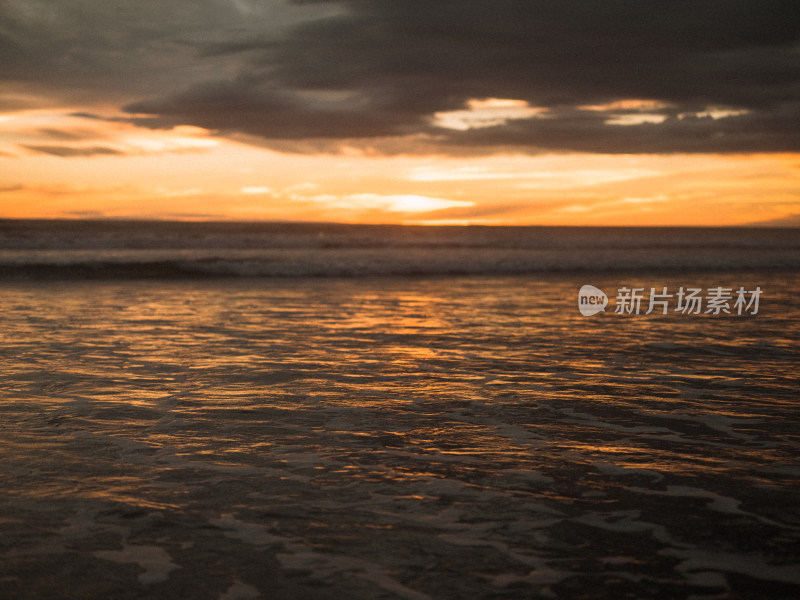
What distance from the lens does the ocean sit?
2.94 meters

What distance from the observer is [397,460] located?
4.27 m

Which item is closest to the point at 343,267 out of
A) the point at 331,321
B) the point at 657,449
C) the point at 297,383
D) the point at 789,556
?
the point at 331,321

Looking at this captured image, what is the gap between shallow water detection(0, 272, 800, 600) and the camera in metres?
2.93

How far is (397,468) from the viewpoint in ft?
13.5

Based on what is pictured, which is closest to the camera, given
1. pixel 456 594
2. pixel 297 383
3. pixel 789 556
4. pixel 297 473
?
pixel 456 594

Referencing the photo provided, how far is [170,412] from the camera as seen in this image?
17.5 feet

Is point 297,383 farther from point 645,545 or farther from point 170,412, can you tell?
point 645,545

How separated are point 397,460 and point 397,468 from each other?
0.49 ft

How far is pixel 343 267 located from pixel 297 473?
18.5m

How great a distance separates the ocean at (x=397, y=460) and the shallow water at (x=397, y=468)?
2cm

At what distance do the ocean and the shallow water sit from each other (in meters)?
0.02

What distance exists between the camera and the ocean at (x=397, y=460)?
294cm

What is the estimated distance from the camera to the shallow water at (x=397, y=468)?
2.93 m

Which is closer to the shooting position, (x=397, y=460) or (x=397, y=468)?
(x=397, y=468)
